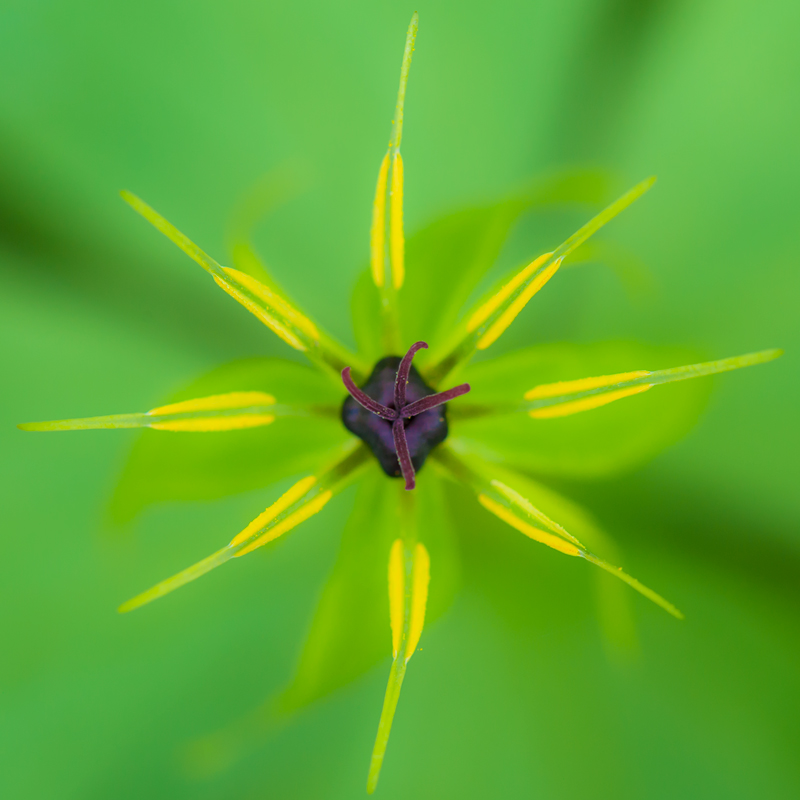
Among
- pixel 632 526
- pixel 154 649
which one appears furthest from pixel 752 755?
pixel 154 649

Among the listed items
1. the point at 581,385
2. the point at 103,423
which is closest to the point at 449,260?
the point at 581,385

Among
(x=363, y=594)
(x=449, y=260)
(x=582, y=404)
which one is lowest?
(x=363, y=594)

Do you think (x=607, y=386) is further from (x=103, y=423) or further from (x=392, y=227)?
(x=103, y=423)

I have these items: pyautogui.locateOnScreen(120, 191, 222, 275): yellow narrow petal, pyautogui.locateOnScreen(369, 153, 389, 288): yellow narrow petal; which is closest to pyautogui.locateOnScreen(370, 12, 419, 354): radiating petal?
pyautogui.locateOnScreen(369, 153, 389, 288): yellow narrow petal

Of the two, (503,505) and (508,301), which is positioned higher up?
(508,301)

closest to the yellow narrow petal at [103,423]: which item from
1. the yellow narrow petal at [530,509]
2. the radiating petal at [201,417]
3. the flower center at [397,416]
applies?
the radiating petal at [201,417]

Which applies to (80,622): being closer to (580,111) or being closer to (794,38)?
(580,111)

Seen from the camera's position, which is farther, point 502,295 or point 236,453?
point 236,453

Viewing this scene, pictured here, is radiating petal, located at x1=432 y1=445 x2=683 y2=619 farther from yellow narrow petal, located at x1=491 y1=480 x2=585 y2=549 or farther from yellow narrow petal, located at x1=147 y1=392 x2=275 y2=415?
yellow narrow petal, located at x1=147 y1=392 x2=275 y2=415

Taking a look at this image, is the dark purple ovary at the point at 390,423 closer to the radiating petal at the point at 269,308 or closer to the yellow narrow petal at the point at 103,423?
the radiating petal at the point at 269,308
